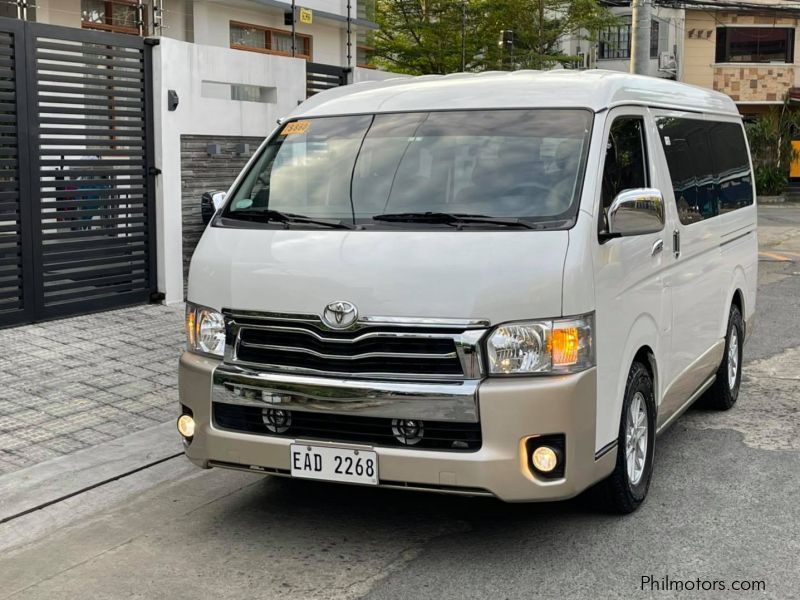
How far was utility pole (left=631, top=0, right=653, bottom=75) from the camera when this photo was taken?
19.4m

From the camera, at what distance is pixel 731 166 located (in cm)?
737

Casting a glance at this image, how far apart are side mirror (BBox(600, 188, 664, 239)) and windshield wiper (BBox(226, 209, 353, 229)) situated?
1.17 meters

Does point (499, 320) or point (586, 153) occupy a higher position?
point (586, 153)

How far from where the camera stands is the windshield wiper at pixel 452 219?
4.64 m

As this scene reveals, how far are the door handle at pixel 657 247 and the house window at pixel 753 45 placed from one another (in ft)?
125

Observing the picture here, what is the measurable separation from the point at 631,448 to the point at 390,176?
1730mm

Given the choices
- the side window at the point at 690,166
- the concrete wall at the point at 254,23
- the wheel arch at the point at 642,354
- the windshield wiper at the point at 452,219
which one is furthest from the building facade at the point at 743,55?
the windshield wiper at the point at 452,219

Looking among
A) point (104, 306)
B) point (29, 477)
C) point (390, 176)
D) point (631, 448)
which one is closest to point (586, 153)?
point (390, 176)

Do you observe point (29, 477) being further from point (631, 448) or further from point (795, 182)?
point (795, 182)

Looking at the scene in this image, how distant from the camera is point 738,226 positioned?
7.32 metres

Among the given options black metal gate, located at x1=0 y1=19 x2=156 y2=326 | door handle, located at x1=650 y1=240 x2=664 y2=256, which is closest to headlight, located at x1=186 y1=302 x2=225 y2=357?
door handle, located at x1=650 y1=240 x2=664 y2=256

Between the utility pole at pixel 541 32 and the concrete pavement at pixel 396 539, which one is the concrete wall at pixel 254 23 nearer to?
the utility pole at pixel 541 32

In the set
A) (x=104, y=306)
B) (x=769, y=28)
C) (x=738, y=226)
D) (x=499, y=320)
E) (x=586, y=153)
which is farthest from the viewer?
(x=769, y=28)

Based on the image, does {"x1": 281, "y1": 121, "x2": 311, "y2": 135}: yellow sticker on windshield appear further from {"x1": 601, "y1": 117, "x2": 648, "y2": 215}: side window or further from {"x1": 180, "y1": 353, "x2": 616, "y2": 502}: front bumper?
{"x1": 180, "y1": 353, "x2": 616, "y2": 502}: front bumper
